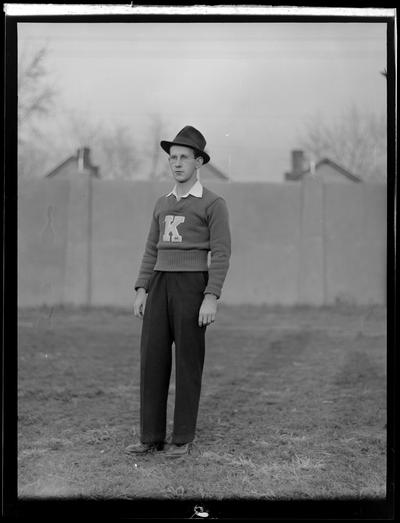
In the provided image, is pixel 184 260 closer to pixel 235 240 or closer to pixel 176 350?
pixel 176 350

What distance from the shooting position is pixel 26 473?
10.8ft

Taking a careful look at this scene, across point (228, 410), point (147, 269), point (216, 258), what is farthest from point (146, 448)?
point (228, 410)

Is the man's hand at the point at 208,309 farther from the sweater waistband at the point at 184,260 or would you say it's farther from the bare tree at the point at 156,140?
the bare tree at the point at 156,140

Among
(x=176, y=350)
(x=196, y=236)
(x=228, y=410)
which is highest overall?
(x=196, y=236)

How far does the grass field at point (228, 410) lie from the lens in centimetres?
325

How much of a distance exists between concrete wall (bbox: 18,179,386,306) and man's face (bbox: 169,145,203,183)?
89.6 inches

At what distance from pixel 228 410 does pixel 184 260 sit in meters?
1.68

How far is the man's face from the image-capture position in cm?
346

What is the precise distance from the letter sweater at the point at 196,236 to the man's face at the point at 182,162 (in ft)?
0.34

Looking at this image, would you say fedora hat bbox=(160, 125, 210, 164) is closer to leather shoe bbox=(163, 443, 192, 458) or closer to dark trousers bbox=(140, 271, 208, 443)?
dark trousers bbox=(140, 271, 208, 443)

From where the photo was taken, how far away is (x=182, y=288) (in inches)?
137

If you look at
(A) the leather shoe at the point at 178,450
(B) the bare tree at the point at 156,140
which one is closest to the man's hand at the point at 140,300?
(A) the leather shoe at the point at 178,450

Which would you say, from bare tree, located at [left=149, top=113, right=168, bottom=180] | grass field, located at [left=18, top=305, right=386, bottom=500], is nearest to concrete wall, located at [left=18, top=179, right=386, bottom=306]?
grass field, located at [left=18, top=305, right=386, bottom=500]
